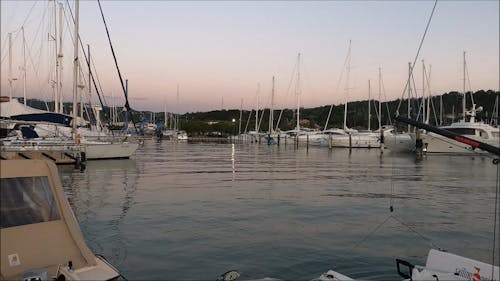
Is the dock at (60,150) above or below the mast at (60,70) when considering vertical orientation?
below

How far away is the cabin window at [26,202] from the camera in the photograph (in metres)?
5.61

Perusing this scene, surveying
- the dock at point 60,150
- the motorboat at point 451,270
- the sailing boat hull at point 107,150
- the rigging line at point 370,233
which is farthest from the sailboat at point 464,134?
the motorboat at point 451,270

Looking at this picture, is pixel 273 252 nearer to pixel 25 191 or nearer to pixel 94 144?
pixel 25 191

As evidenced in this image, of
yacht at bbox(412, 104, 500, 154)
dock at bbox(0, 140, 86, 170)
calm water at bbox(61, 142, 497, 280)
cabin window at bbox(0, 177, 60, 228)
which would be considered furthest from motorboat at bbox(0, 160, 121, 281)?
yacht at bbox(412, 104, 500, 154)

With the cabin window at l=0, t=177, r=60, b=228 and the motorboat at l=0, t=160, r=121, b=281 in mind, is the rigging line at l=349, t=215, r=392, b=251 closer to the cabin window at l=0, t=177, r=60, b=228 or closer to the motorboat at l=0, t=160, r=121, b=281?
the motorboat at l=0, t=160, r=121, b=281

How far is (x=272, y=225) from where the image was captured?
13.7 metres

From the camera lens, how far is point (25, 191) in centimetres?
579

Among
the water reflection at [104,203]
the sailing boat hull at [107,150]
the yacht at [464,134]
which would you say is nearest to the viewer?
the water reflection at [104,203]

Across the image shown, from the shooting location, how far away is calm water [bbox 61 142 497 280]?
9758 mm

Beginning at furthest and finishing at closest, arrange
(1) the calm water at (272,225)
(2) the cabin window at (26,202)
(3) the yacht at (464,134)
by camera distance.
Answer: (3) the yacht at (464,134)
(1) the calm water at (272,225)
(2) the cabin window at (26,202)

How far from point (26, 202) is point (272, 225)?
8880 mm

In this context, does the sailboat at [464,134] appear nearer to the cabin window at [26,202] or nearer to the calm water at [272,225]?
the calm water at [272,225]

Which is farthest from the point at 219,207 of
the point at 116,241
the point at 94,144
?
the point at 94,144

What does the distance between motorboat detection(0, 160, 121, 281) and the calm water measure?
9.41 ft
